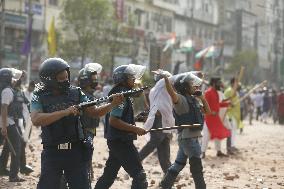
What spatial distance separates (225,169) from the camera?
10.6 metres

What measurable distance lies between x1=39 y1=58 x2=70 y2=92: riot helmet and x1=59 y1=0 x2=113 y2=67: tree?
83.3 feet

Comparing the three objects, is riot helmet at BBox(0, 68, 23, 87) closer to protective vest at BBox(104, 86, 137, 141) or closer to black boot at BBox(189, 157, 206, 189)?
protective vest at BBox(104, 86, 137, 141)

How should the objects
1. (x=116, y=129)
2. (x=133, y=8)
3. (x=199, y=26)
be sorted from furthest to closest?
(x=199, y=26)
(x=133, y=8)
(x=116, y=129)

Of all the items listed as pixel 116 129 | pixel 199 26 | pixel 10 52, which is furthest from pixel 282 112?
pixel 199 26

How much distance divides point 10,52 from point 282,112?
618 inches

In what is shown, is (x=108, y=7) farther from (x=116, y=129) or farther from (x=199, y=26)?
(x=199, y=26)

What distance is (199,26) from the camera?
60.1m

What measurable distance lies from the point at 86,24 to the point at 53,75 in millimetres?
26395

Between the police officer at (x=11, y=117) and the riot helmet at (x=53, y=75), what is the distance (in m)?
3.37

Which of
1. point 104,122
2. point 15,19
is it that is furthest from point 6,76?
point 15,19

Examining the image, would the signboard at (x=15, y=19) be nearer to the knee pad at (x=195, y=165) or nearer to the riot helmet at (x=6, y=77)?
the riot helmet at (x=6, y=77)

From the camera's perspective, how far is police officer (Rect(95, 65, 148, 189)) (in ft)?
19.9

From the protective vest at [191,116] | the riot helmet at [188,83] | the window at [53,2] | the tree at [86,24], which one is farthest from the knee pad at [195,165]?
the window at [53,2]

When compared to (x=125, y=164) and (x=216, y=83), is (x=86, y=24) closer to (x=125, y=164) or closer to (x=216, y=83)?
(x=216, y=83)
